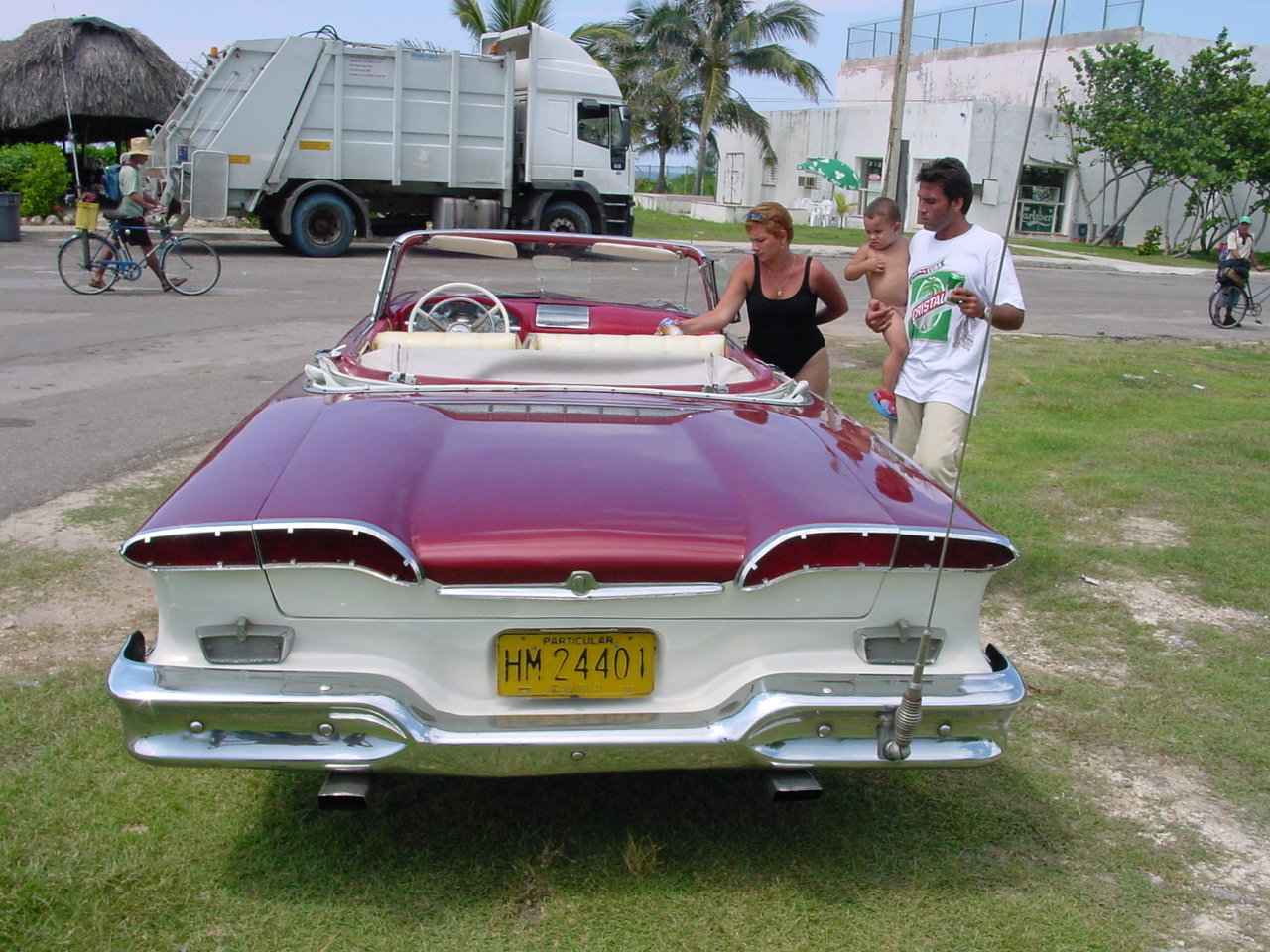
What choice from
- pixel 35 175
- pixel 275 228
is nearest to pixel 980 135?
pixel 275 228

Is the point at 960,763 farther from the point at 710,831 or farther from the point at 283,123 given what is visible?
the point at 283,123

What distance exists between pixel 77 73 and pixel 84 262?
39.5ft

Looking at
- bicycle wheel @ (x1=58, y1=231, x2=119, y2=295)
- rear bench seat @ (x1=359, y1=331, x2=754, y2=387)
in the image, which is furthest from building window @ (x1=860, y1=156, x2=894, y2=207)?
rear bench seat @ (x1=359, y1=331, x2=754, y2=387)

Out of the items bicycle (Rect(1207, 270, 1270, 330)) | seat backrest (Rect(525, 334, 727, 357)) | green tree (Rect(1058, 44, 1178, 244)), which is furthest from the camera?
green tree (Rect(1058, 44, 1178, 244))

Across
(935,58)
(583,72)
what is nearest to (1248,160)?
(935,58)

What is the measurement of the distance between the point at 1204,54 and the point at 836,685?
114ft

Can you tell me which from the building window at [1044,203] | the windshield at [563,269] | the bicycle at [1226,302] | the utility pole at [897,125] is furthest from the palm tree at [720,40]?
the windshield at [563,269]

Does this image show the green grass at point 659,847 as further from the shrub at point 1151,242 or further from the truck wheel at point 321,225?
the shrub at point 1151,242

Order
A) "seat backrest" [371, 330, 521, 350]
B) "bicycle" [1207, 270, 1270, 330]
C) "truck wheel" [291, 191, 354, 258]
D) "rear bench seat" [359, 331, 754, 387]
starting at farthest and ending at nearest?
"truck wheel" [291, 191, 354, 258] < "bicycle" [1207, 270, 1270, 330] < "seat backrest" [371, 330, 521, 350] < "rear bench seat" [359, 331, 754, 387]

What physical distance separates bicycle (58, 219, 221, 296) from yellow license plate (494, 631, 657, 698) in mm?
11802

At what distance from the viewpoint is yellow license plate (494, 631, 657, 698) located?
2.38 meters

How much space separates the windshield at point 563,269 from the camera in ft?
Answer: 15.5

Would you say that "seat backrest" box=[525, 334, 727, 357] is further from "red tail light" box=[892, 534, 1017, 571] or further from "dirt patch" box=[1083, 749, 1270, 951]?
"dirt patch" box=[1083, 749, 1270, 951]

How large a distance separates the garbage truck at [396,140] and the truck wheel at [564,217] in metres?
0.04
